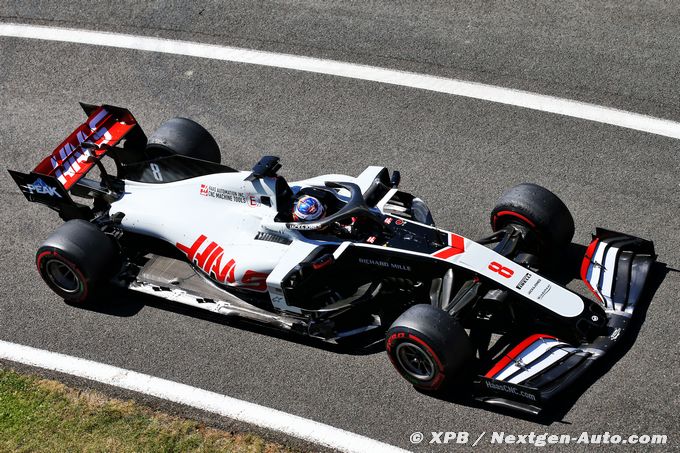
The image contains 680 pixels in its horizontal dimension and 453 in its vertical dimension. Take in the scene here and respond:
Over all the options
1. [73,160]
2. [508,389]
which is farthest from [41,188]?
[508,389]

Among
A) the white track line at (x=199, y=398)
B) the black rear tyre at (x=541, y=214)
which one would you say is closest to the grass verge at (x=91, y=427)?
the white track line at (x=199, y=398)

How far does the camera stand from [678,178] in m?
11.7

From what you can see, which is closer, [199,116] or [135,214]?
[135,214]

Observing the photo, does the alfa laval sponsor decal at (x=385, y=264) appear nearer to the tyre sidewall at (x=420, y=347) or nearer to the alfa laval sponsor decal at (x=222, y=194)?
the tyre sidewall at (x=420, y=347)

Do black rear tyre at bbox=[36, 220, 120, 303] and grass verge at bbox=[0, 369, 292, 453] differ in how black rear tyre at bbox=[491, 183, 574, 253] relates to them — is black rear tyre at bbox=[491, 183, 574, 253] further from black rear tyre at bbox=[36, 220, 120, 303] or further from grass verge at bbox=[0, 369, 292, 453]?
black rear tyre at bbox=[36, 220, 120, 303]

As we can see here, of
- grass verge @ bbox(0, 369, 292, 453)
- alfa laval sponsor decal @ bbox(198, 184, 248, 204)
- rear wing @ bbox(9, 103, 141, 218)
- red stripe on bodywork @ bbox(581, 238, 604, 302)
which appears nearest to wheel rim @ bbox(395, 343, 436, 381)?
grass verge @ bbox(0, 369, 292, 453)

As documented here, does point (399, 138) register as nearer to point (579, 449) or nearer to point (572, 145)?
point (572, 145)

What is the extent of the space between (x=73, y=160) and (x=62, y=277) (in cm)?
157

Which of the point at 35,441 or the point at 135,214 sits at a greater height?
the point at 135,214

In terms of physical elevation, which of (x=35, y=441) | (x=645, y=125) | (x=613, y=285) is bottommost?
(x=35, y=441)

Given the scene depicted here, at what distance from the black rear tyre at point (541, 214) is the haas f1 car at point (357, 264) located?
0.02 metres

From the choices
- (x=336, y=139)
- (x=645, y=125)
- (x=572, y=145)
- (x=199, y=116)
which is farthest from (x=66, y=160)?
(x=645, y=125)

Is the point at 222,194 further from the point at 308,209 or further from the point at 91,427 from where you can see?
the point at 91,427

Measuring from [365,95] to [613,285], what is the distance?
17.4ft
